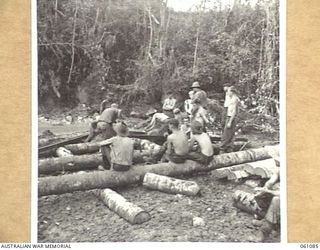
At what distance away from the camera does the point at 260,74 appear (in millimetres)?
2688

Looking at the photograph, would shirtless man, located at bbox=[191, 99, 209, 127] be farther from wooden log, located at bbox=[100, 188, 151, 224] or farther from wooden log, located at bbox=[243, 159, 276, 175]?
wooden log, located at bbox=[100, 188, 151, 224]

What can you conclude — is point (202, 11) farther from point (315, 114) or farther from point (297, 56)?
point (315, 114)

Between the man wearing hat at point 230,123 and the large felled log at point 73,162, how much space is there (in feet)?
1.54

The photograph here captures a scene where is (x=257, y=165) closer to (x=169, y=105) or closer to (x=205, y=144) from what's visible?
(x=205, y=144)

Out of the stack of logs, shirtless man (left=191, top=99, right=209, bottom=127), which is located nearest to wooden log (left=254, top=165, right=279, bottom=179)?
the stack of logs

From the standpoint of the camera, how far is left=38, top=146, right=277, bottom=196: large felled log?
262 cm

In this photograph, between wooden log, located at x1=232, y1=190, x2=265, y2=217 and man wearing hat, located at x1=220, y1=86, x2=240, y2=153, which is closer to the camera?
wooden log, located at x1=232, y1=190, x2=265, y2=217

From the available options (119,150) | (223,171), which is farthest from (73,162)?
(223,171)

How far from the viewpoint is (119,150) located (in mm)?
2691

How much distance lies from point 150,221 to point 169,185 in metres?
0.22

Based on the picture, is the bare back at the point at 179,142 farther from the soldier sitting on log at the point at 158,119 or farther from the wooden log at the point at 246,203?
the wooden log at the point at 246,203

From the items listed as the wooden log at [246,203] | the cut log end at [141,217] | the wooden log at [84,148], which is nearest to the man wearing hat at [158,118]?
the wooden log at [84,148]

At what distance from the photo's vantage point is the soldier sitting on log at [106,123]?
8.78ft

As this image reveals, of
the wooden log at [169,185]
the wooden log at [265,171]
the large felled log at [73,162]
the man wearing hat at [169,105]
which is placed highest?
the man wearing hat at [169,105]
